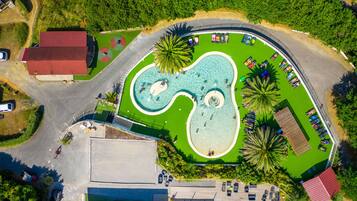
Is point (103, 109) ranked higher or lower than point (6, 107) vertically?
lower

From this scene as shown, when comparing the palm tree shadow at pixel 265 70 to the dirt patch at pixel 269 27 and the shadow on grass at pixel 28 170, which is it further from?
the shadow on grass at pixel 28 170

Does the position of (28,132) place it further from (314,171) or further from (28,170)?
(314,171)

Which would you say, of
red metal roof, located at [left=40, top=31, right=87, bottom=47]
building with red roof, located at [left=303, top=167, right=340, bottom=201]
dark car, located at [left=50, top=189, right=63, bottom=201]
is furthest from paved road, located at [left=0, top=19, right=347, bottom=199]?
building with red roof, located at [left=303, top=167, right=340, bottom=201]

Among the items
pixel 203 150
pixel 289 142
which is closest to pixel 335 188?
pixel 289 142

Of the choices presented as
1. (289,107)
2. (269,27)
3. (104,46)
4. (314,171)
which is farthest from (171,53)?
(314,171)

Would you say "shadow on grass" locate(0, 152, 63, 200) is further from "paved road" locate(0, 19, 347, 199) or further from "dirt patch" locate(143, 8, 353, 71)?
"dirt patch" locate(143, 8, 353, 71)

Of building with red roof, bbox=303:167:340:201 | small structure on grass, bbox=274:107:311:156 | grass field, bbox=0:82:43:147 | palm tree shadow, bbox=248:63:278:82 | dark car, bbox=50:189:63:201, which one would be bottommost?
building with red roof, bbox=303:167:340:201
